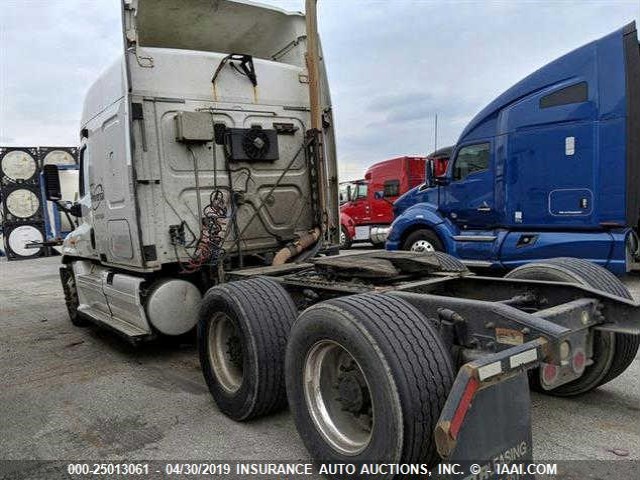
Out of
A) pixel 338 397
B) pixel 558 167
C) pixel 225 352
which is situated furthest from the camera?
pixel 558 167

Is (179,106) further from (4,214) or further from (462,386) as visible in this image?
(4,214)

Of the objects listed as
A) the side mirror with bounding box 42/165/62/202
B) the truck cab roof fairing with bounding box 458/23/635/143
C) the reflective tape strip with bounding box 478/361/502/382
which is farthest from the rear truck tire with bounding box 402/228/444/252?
the reflective tape strip with bounding box 478/361/502/382

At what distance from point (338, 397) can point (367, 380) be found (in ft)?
1.36

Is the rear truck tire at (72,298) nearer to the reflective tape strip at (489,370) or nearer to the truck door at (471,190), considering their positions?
the reflective tape strip at (489,370)

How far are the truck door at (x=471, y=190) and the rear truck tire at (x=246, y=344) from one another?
5858 millimetres

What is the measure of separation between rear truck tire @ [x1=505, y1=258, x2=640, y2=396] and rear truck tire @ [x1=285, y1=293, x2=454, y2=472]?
1256 mm

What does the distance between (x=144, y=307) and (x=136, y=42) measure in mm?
2409

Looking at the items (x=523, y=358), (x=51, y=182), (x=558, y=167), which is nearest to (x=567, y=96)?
(x=558, y=167)

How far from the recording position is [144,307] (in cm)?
465

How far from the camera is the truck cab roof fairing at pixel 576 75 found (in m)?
6.91

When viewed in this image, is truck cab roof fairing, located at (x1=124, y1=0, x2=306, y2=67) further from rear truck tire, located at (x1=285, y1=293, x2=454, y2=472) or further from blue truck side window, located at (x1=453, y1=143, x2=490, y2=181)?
blue truck side window, located at (x1=453, y1=143, x2=490, y2=181)

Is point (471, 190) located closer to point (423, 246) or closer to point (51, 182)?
point (423, 246)

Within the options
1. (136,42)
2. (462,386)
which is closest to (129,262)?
(136,42)

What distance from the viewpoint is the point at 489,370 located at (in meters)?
1.95
